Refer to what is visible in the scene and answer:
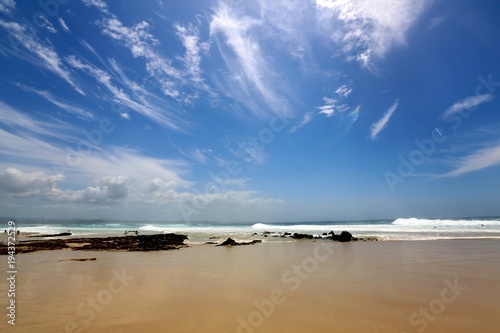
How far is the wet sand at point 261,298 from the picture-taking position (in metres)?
4.93

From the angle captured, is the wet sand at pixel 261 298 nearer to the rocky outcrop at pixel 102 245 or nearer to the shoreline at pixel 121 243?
the rocky outcrop at pixel 102 245

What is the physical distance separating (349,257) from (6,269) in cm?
1385

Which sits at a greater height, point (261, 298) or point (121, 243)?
point (261, 298)

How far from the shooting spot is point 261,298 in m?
6.47

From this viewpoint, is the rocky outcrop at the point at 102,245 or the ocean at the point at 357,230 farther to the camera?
the ocean at the point at 357,230

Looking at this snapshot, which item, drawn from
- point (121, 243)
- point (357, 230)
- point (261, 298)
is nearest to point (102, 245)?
point (121, 243)

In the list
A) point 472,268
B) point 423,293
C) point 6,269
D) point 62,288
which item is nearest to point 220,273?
point 62,288

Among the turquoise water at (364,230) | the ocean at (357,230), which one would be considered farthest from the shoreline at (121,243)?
the turquoise water at (364,230)

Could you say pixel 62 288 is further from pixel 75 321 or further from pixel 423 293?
pixel 423 293

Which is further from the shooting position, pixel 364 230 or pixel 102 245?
pixel 364 230

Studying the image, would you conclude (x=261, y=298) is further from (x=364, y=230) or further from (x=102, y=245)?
(x=364, y=230)

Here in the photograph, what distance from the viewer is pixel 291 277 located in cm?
855

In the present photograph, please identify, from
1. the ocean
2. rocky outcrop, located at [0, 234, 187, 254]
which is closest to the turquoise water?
the ocean

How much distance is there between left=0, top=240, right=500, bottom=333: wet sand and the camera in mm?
4934
